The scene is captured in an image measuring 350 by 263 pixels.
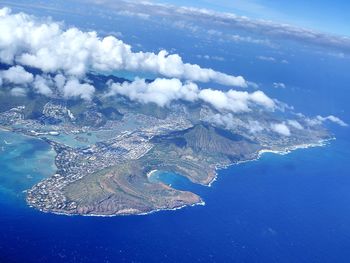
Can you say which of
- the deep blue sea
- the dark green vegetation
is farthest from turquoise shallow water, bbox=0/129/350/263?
the dark green vegetation

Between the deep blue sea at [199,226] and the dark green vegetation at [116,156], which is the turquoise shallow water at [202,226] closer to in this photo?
the deep blue sea at [199,226]

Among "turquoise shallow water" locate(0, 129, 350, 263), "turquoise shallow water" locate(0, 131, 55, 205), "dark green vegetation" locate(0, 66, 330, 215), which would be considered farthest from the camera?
"turquoise shallow water" locate(0, 131, 55, 205)

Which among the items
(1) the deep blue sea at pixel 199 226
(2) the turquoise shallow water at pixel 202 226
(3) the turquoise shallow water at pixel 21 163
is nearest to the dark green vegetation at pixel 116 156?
(3) the turquoise shallow water at pixel 21 163

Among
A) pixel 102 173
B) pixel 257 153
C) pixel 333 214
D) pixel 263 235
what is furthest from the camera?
pixel 257 153

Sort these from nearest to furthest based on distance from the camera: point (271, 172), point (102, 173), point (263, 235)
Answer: point (263, 235)
point (102, 173)
point (271, 172)

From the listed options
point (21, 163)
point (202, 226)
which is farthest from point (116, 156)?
point (202, 226)

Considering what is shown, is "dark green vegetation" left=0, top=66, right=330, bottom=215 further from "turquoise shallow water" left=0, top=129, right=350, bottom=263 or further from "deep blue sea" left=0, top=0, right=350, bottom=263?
"deep blue sea" left=0, top=0, right=350, bottom=263

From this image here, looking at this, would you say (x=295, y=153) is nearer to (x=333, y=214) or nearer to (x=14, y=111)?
(x=333, y=214)

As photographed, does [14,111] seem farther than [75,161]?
Yes

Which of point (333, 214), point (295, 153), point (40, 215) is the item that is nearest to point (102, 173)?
point (40, 215)

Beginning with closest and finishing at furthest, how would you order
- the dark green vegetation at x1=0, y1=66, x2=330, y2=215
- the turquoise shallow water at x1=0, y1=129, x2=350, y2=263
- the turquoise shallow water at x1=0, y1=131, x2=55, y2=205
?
the turquoise shallow water at x1=0, y1=129, x2=350, y2=263 → the dark green vegetation at x1=0, y1=66, x2=330, y2=215 → the turquoise shallow water at x1=0, y1=131, x2=55, y2=205

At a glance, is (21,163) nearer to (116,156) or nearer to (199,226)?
(116,156)
